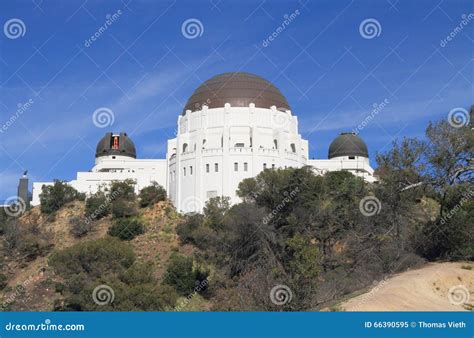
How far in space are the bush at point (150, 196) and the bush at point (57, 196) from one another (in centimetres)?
615

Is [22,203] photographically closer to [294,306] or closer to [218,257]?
[218,257]

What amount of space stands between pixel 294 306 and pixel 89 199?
33956 mm

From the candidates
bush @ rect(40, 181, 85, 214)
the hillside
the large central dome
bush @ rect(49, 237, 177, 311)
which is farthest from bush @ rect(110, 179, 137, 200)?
bush @ rect(49, 237, 177, 311)

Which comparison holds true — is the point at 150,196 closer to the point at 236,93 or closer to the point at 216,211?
the point at 216,211

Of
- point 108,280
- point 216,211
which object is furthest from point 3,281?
point 216,211

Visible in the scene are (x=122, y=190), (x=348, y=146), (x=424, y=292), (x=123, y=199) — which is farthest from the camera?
(x=348, y=146)

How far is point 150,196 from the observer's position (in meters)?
57.7

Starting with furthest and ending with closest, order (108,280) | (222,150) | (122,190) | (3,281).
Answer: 1. (122,190)
2. (222,150)
3. (3,281)
4. (108,280)

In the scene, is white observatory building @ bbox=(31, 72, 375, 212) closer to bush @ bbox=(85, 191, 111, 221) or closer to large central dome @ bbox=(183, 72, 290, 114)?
large central dome @ bbox=(183, 72, 290, 114)

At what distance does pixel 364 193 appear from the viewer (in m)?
39.8

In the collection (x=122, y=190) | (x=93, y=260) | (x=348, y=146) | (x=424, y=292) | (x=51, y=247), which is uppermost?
(x=348, y=146)

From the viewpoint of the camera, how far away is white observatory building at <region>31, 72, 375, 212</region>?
5550cm

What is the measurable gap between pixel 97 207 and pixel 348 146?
24978 millimetres

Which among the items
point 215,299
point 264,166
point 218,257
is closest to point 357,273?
point 215,299
